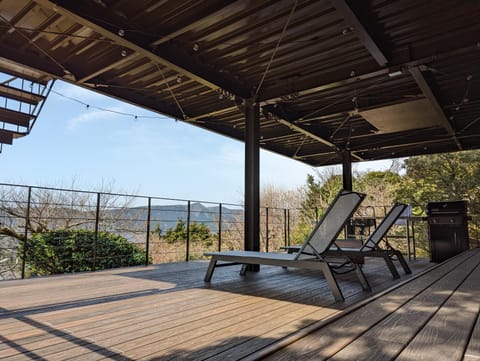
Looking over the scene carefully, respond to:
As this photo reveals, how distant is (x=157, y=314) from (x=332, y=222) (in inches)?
63.2

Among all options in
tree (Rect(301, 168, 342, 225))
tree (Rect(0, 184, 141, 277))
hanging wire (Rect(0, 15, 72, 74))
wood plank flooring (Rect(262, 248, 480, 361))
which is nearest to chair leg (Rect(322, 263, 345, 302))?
wood plank flooring (Rect(262, 248, 480, 361))

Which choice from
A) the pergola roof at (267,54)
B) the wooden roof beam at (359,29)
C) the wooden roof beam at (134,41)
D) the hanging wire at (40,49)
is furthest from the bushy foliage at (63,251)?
the wooden roof beam at (359,29)

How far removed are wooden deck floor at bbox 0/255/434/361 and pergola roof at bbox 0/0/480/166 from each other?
234 centimetres

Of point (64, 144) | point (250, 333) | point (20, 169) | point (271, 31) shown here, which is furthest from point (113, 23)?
point (64, 144)

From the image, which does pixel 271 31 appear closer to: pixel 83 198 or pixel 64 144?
pixel 83 198

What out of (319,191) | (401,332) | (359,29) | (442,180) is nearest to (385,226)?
(359,29)

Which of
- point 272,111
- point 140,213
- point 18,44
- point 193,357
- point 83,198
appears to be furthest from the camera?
point 140,213

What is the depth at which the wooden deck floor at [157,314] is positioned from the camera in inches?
56.9

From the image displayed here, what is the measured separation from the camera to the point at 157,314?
201 centimetres

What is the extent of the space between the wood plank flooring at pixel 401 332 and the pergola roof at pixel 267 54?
7.45 ft

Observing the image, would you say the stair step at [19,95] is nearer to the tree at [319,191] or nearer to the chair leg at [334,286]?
the chair leg at [334,286]

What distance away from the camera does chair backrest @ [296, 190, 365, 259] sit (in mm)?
2688

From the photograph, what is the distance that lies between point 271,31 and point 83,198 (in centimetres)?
653

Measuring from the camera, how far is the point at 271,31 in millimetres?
3141
